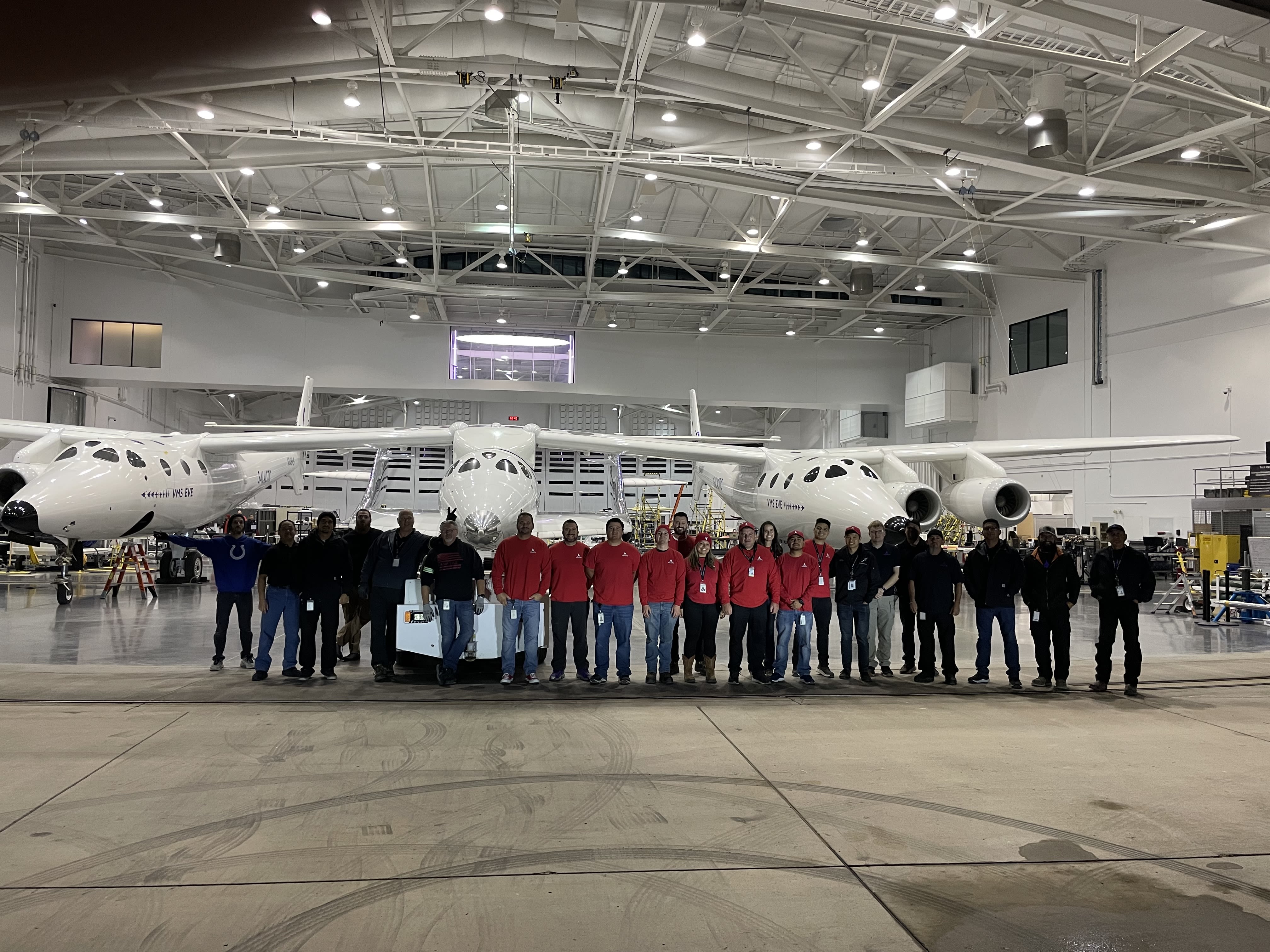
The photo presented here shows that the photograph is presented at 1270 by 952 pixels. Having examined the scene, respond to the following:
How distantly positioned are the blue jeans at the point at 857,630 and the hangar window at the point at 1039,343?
2301 cm

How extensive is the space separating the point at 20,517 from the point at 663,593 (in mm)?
11223

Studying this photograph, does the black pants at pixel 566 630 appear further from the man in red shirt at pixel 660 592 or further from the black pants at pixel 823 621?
the black pants at pixel 823 621

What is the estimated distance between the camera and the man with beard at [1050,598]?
9.02 m

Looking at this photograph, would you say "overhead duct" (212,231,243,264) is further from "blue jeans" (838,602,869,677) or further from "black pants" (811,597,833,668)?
"blue jeans" (838,602,869,677)

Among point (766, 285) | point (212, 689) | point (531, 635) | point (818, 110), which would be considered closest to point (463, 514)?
point (531, 635)

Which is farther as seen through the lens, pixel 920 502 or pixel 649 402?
pixel 649 402

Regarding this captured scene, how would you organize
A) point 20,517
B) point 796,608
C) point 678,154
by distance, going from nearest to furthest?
point 796,608 → point 20,517 → point 678,154

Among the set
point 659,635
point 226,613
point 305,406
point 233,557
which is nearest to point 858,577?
point 659,635

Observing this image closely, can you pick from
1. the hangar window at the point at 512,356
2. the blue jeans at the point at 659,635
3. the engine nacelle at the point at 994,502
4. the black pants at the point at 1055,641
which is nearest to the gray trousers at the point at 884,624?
the black pants at the point at 1055,641

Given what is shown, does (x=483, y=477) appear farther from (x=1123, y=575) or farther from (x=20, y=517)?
(x=1123, y=575)

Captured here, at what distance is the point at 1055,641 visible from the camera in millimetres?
9281

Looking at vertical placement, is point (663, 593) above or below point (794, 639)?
above

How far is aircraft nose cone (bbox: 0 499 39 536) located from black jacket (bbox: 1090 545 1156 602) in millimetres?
15238

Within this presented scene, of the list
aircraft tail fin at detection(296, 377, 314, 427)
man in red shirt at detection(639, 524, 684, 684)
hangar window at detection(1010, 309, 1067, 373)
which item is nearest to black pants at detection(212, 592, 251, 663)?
man in red shirt at detection(639, 524, 684, 684)
